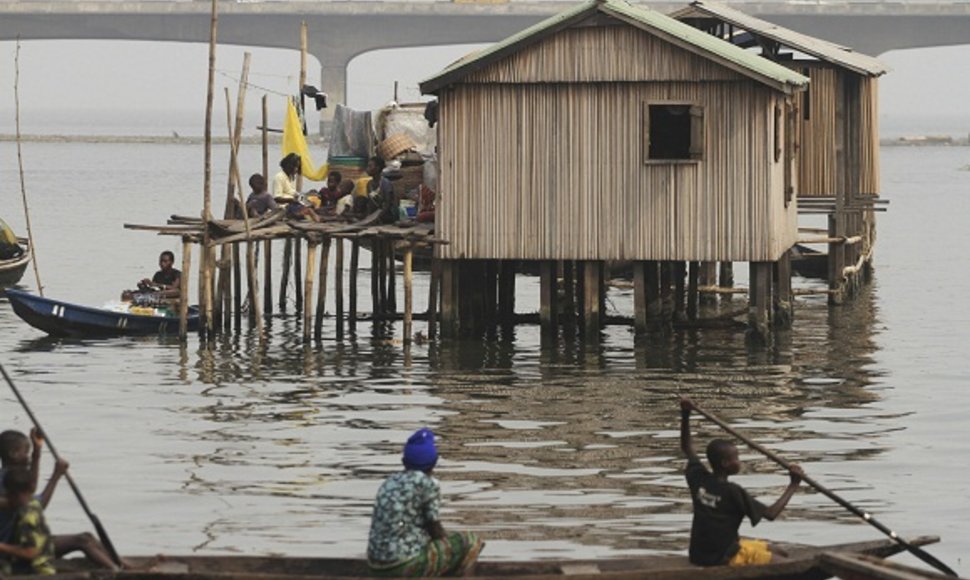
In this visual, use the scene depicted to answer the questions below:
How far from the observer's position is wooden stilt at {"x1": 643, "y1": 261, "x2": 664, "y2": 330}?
3381 centimetres

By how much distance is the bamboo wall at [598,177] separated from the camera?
29953mm

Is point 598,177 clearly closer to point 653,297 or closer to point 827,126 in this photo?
point 653,297

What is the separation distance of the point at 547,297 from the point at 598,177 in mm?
2419

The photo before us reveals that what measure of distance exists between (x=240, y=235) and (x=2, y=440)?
17383 mm

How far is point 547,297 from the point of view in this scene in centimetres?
3166

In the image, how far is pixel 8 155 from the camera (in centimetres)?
15312

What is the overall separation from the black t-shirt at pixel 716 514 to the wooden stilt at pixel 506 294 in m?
19.5

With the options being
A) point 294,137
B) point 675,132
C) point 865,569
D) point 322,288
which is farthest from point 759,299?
point 865,569

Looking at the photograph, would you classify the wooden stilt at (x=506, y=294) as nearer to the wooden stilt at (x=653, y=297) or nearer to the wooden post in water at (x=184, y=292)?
the wooden stilt at (x=653, y=297)

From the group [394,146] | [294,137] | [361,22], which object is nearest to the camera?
[394,146]

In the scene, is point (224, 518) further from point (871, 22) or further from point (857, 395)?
point (871, 22)

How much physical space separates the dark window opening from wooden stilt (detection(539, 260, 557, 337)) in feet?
7.62

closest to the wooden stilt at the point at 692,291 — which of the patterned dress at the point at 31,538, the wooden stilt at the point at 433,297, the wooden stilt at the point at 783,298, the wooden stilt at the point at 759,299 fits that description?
the wooden stilt at the point at 783,298

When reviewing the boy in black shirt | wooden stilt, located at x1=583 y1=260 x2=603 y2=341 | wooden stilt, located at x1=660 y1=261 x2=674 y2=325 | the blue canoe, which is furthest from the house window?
the boy in black shirt
